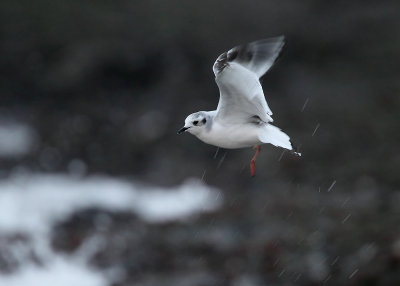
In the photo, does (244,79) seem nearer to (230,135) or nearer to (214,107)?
(230,135)

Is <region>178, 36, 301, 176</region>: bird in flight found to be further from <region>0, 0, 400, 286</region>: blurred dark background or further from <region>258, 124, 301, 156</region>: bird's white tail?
<region>0, 0, 400, 286</region>: blurred dark background

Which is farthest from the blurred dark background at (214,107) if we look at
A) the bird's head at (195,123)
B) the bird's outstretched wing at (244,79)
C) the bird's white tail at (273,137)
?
the bird's head at (195,123)

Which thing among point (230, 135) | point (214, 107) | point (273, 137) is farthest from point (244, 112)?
point (214, 107)

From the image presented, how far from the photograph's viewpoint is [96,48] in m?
15.8

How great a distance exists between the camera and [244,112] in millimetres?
6086

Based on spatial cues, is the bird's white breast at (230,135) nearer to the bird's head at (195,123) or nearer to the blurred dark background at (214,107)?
the bird's head at (195,123)

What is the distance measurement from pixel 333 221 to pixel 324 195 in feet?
2.99

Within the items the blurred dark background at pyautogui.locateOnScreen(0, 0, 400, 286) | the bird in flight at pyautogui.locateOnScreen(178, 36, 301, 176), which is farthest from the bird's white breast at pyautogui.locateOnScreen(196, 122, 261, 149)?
the blurred dark background at pyautogui.locateOnScreen(0, 0, 400, 286)

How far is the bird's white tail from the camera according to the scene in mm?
5748

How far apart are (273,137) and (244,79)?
59 centimetres

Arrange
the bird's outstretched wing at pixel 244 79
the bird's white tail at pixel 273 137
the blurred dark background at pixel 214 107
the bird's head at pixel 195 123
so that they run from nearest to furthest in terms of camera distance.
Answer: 1. the bird's outstretched wing at pixel 244 79
2. the bird's white tail at pixel 273 137
3. the bird's head at pixel 195 123
4. the blurred dark background at pixel 214 107

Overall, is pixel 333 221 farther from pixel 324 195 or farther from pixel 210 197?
pixel 210 197

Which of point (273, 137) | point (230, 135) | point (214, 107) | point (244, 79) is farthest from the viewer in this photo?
point (214, 107)

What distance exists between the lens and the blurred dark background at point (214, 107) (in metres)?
11.1
